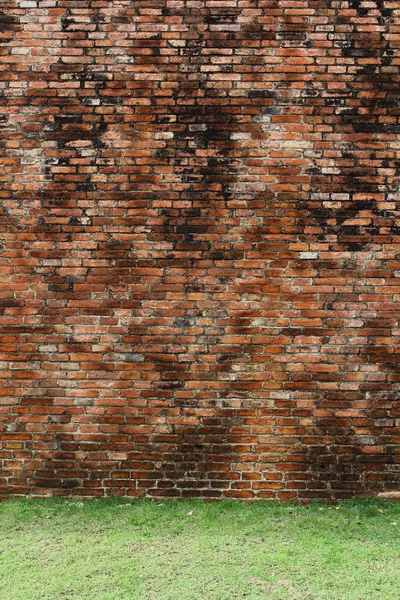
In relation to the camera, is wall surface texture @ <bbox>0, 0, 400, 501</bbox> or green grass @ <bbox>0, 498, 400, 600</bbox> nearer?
green grass @ <bbox>0, 498, 400, 600</bbox>

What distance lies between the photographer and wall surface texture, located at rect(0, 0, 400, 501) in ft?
11.9

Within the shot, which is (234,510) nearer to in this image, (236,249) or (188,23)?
(236,249)

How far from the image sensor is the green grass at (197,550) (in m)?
2.68

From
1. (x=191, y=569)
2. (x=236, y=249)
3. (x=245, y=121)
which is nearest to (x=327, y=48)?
(x=245, y=121)

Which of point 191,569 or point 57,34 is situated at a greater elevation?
point 57,34

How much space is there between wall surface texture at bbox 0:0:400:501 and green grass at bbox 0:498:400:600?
22cm

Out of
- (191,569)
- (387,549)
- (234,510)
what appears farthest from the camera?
→ (234,510)

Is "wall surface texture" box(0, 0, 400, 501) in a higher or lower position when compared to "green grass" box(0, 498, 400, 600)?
higher

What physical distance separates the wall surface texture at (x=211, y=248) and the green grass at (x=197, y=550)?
22 cm

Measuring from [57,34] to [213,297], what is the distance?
2.41m

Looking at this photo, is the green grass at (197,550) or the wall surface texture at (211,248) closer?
the green grass at (197,550)

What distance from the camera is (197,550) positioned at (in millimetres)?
3008

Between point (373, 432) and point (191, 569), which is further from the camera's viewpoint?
point (373, 432)

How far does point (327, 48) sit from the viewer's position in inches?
142
